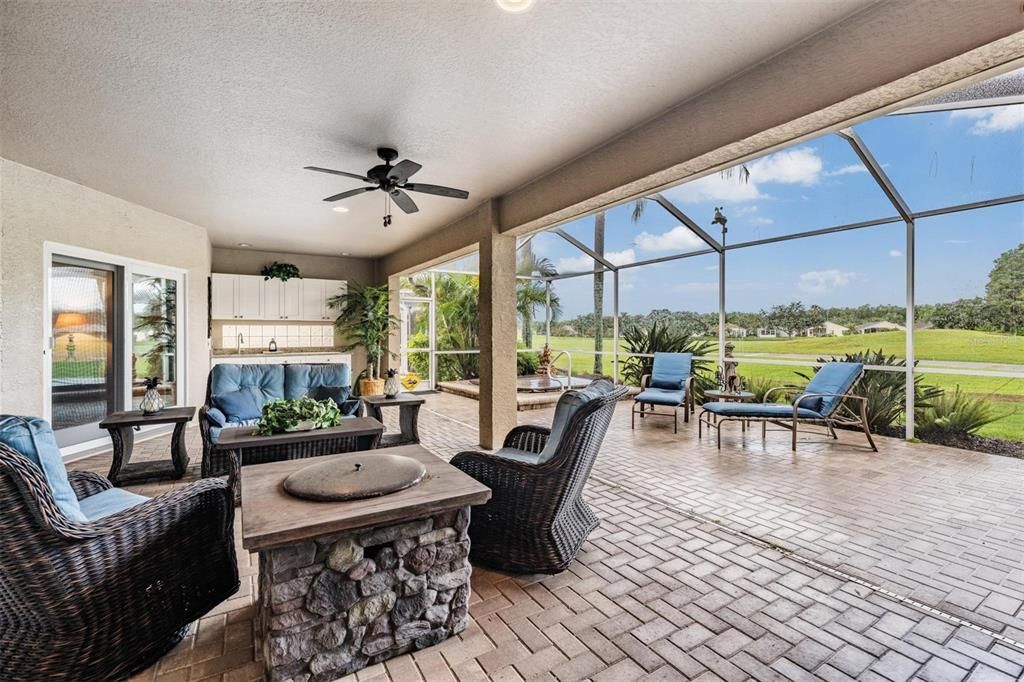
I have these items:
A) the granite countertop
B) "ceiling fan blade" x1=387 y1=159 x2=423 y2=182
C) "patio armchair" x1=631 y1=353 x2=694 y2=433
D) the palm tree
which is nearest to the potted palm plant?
the granite countertop

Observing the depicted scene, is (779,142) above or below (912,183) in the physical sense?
below

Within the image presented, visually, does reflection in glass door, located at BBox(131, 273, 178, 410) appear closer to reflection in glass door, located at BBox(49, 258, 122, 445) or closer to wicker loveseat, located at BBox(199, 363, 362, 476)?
reflection in glass door, located at BBox(49, 258, 122, 445)

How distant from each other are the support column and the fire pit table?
120 inches

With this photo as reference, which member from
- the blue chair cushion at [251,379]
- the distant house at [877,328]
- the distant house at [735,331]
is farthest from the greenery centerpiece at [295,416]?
the distant house at [877,328]

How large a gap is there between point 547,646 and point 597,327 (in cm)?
780

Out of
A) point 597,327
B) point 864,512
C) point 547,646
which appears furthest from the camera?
point 597,327

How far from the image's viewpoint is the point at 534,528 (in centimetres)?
233

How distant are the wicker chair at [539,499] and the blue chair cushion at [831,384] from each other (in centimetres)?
357

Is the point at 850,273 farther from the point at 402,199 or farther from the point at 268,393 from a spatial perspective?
the point at 268,393

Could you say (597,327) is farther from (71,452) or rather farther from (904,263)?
(71,452)

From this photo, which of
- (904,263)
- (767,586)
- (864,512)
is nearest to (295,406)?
(767,586)

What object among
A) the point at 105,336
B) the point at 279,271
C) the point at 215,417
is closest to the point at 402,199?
the point at 215,417

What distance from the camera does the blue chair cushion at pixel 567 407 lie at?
2.30 metres

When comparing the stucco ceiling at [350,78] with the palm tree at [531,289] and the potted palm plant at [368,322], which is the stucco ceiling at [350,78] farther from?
the palm tree at [531,289]
